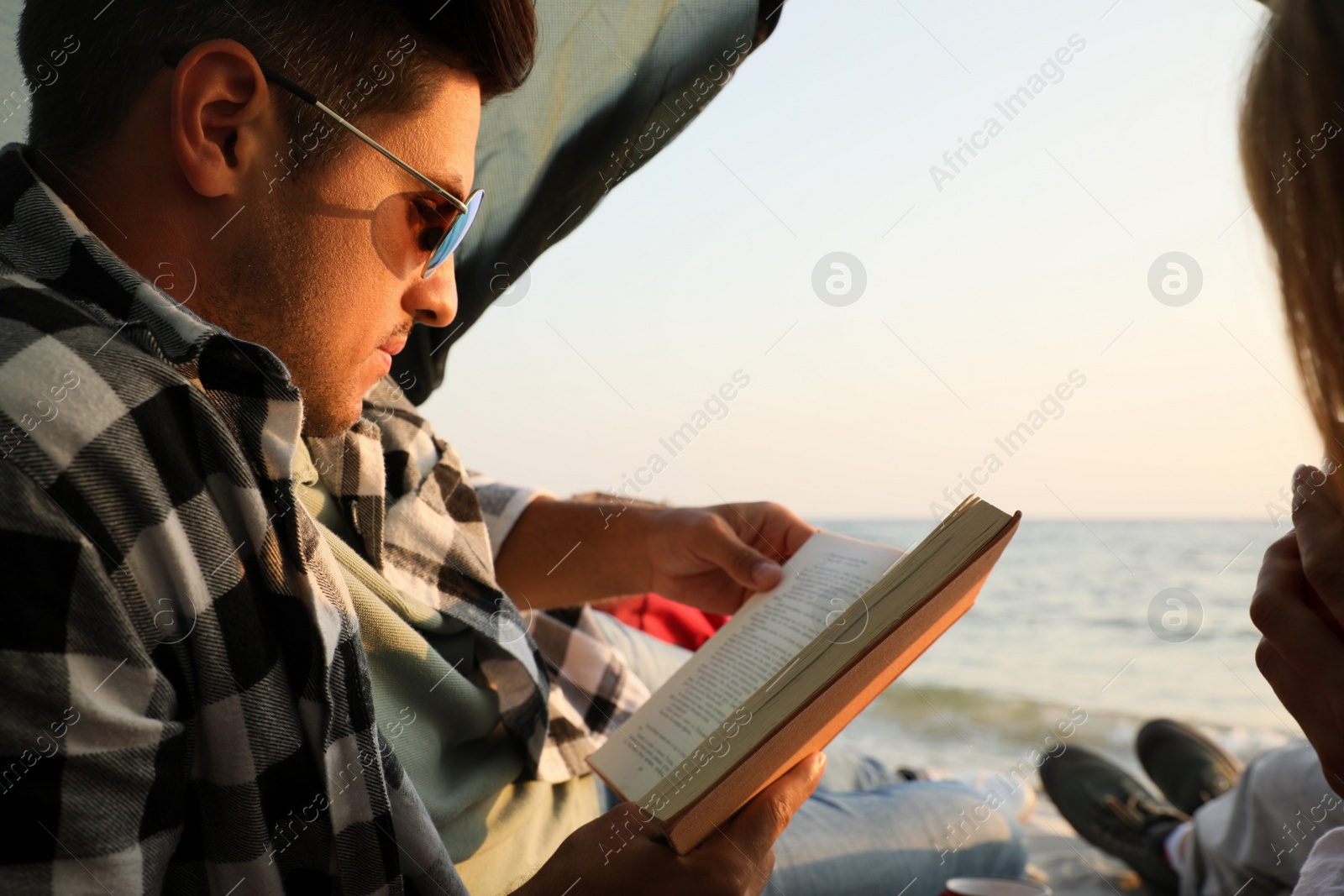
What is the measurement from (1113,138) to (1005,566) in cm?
733

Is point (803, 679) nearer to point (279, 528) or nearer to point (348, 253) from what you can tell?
point (279, 528)

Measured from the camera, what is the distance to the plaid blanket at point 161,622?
1.73 feet

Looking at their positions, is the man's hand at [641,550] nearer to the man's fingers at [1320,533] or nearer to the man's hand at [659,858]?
the man's hand at [659,858]

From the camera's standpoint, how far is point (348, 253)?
0.93 meters

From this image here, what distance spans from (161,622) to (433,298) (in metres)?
0.55

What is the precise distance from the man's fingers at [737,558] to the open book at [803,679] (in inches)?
5.4

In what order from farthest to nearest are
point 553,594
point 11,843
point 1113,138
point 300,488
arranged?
point 1113,138, point 553,594, point 300,488, point 11,843

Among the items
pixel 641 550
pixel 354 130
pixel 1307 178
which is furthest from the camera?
pixel 641 550

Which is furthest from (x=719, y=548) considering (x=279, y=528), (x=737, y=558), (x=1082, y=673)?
(x=1082, y=673)

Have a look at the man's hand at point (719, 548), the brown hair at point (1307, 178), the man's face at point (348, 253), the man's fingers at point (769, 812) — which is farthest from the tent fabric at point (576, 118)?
the man's fingers at point (769, 812)

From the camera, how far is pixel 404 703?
96 cm

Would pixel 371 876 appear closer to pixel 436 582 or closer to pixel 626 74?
pixel 436 582

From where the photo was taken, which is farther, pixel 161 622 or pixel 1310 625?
pixel 1310 625

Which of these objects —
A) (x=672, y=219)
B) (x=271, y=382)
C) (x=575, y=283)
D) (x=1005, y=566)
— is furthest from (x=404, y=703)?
(x=1005, y=566)
